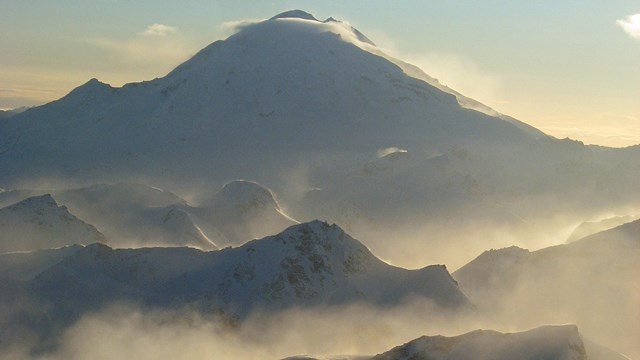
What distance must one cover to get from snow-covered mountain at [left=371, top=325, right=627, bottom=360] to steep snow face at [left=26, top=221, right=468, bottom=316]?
70.4 feet

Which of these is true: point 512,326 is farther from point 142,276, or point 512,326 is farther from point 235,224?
point 235,224

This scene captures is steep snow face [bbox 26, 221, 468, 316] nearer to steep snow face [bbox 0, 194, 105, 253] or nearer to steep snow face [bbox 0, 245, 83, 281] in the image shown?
steep snow face [bbox 0, 245, 83, 281]

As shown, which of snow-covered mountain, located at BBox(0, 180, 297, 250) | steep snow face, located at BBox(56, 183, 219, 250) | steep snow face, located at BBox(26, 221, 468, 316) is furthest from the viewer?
snow-covered mountain, located at BBox(0, 180, 297, 250)

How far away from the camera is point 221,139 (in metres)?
199

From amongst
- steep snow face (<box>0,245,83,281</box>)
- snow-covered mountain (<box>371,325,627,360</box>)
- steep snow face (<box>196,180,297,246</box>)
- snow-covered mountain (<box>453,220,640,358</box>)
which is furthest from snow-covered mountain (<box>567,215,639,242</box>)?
steep snow face (<box>0,245,83,281</box>)

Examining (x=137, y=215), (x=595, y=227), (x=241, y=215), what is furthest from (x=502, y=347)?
(x=137, y=215)

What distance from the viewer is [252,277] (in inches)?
3295

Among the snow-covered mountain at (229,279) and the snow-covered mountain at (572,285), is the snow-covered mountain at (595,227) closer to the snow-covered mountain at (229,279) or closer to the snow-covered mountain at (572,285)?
the snow-covered mountain at (572,285)

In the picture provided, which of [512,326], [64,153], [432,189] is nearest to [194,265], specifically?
[512,326]

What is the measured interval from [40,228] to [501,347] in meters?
68.4

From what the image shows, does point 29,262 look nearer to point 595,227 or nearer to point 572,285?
point 572,285

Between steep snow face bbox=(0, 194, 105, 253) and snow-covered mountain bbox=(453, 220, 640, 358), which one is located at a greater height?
steep snow face bbox=(0, 194, 105, 253)

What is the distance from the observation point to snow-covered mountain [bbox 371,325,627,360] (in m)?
59.9

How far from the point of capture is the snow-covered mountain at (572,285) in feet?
283
